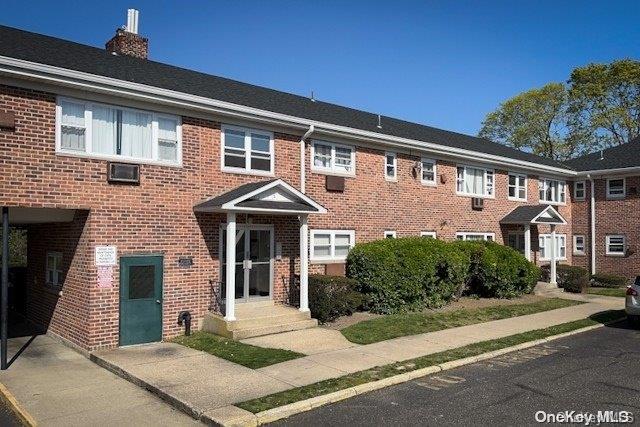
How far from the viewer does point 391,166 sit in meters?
17.8

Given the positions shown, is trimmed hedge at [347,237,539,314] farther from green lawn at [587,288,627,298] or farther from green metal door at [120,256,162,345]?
green metal door at [120,256,162,345]

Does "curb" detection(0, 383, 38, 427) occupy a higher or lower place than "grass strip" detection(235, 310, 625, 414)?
Answer: lower

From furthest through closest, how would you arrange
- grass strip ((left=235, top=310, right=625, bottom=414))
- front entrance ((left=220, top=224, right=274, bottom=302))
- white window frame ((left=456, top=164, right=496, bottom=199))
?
white window frame ((left=456, top=164, right=496, bottom=199)) → front entrance ((left=220, top=224, right=274, bottom=302)) → grass strip ((left=235, top=310, right=625, bottom=414))

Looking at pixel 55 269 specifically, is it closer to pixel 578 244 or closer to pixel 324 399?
pixel 324 399

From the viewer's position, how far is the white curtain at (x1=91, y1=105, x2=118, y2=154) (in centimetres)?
1112

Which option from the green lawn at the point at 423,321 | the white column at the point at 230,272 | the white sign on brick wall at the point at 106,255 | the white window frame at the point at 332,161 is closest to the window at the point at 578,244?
the green lawn at the point at 423,321

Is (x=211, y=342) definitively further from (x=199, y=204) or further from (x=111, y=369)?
(x=199, y=204)

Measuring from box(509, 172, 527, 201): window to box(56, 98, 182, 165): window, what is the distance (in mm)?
15801

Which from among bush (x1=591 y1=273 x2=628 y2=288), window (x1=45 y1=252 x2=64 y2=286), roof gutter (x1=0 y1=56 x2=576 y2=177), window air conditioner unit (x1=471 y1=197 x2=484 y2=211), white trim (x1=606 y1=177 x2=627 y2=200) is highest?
roof gutter (x1=0 y1=56 x2=576 y2=177)

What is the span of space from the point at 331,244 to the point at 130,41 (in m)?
9.14

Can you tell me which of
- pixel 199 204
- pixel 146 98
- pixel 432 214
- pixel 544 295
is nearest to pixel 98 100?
pixel 146 98

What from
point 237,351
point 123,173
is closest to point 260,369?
point 237,351

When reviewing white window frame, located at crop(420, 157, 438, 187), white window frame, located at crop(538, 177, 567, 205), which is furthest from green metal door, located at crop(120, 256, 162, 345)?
white window frame, located at crop(538, 177, 567, 205)

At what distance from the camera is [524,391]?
7871 mm
